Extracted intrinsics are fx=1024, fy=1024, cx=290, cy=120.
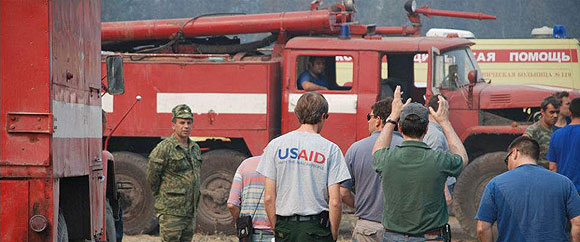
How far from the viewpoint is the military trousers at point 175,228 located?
937 centimetres

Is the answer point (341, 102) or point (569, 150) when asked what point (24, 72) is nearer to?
point (569, 150)

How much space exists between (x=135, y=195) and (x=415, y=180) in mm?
8183

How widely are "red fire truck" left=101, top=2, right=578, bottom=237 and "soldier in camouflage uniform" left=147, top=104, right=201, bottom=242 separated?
3.76 metres

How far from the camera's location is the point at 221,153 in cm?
1374

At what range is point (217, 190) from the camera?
45.0 ft

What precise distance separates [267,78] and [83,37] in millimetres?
5743

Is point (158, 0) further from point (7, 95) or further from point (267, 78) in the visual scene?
point (7, 95)

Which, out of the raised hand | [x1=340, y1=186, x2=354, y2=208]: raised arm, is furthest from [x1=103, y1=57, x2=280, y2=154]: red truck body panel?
the raised hand

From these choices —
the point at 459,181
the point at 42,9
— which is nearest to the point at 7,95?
the point at 42,9

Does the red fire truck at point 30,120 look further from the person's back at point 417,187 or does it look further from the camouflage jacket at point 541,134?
the camouflage jacket at point 541,134

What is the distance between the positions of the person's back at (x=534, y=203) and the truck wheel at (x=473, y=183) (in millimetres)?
6716

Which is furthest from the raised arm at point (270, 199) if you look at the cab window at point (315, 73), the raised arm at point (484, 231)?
the cab window at point (315, 73)

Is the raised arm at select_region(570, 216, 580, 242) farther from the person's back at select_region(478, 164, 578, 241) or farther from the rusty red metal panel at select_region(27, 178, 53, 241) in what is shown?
the rusty red metal panel at select_region(27, 178, 53, 241)

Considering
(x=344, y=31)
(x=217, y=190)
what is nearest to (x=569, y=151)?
(x=344, y=31)
